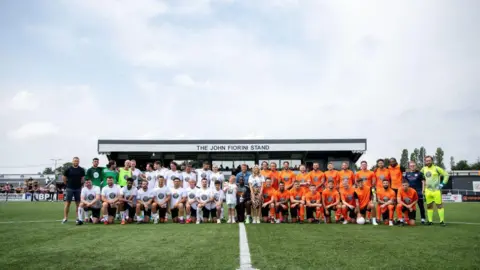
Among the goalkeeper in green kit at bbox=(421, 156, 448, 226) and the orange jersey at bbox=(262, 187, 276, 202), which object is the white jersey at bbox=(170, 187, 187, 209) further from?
the goalkeeper in green kit at bbox=(421, 156, 448, 226)

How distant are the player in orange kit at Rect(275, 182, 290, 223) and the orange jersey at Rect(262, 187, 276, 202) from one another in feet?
0.44

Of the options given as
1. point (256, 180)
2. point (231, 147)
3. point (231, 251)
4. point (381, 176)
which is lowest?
point (231, 251)

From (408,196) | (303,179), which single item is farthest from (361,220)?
(303,179)

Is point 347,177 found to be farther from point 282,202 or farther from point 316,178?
point 282,202

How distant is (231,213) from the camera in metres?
10.7

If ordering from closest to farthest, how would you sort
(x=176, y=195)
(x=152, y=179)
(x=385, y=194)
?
1. (x=385, y=194)
2. (x=176, y=195)
3. (x=152, y=179)

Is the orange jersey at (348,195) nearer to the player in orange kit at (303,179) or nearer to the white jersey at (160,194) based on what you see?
the player in orange kit at (303,179)

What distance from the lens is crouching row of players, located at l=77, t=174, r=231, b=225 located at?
Answer: 35.8 ft

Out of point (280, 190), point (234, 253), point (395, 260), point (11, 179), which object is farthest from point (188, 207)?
point (11, 179)

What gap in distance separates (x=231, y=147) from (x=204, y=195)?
22.8m

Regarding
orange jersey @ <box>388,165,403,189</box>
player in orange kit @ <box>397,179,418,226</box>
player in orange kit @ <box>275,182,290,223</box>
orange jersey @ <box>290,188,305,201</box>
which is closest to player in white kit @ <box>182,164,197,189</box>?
player in orange kit @ <box>275,182,290,223</box>

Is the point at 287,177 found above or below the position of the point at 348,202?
above

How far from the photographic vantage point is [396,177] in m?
11.0

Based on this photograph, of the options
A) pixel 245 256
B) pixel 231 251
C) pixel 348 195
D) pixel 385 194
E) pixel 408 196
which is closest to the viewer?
pixel 245 256
